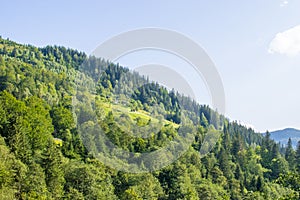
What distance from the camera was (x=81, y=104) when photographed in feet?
300

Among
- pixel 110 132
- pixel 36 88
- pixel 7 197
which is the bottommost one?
pixel 7 197

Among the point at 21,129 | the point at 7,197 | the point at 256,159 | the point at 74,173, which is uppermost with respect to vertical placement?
the point at 256,159

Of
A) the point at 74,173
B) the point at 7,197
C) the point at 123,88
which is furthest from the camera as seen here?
the point at 123,88

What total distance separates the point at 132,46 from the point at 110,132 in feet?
176

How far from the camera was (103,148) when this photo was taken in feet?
225

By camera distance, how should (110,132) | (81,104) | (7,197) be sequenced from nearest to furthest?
(7,197) < (110,132) < (81,104)

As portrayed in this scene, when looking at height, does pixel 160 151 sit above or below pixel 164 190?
above

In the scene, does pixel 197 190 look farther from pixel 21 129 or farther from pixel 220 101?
pixel 220 101

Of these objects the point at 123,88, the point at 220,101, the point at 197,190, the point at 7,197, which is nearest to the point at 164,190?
the point at 197,190

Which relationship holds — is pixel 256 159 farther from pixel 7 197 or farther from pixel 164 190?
pixel 7 197

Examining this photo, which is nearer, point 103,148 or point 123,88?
point 103,148

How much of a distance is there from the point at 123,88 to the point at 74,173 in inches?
5812

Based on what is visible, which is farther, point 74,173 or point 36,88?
point 36,88

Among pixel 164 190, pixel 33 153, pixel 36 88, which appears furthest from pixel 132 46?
pixel 36 88
